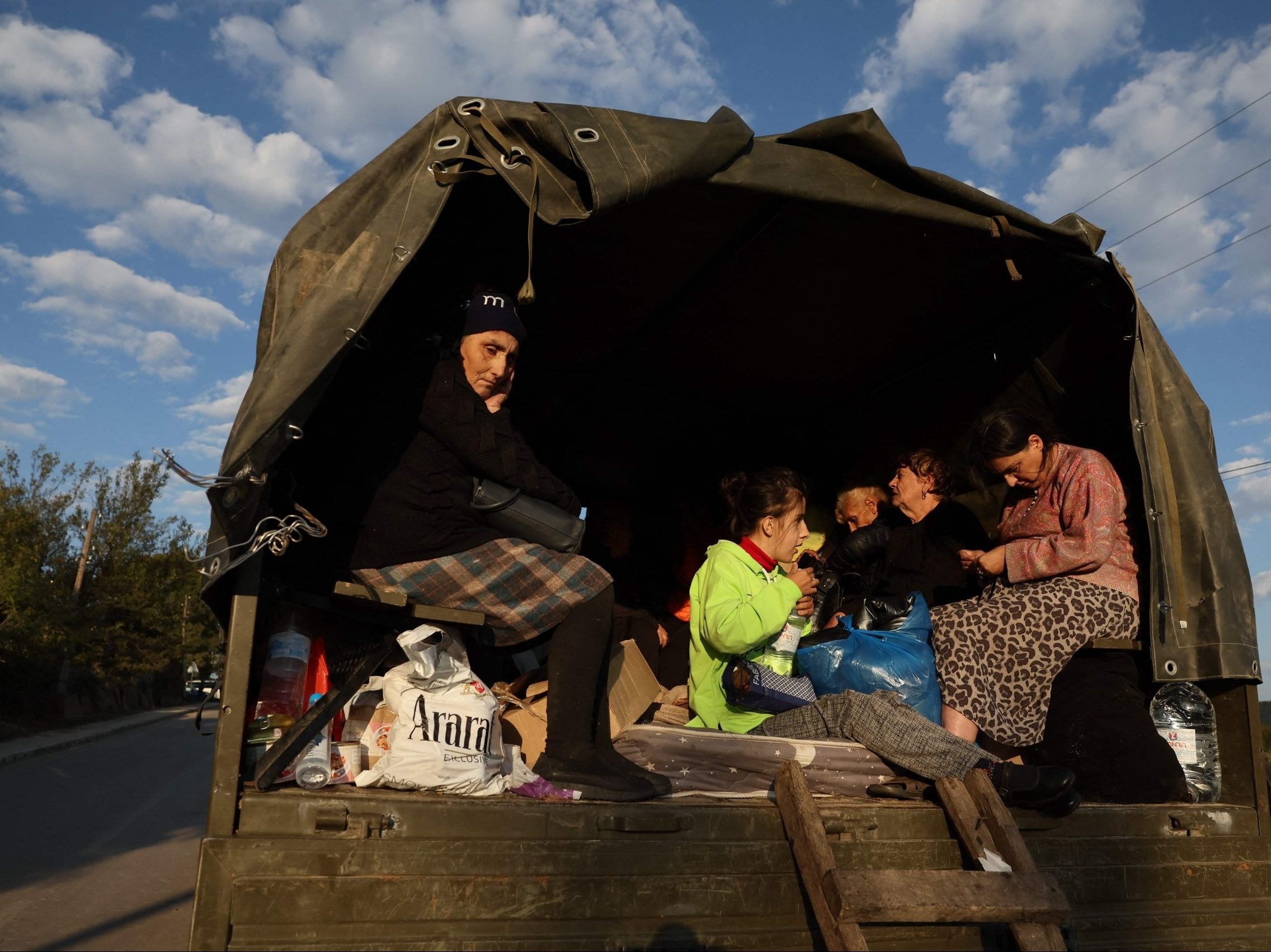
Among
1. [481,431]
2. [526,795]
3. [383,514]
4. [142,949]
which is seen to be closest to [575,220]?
[481,431]

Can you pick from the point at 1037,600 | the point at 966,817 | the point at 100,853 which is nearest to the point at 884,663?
the point at 1037,600

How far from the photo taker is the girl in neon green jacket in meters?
3.72

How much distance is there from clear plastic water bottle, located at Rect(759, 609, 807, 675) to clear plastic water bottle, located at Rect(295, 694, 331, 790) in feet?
6.14

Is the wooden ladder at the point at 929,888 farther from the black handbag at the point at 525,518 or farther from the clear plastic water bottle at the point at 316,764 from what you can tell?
the clear plastic water bottle at the point at 316,764

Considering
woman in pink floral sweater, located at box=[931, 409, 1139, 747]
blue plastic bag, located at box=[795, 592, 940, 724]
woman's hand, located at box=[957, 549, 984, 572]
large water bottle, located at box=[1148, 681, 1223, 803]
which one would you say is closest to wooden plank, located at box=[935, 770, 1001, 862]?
blue plastic bag, located at box=[795, 592, 940, 724]

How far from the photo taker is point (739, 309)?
457 centimetres

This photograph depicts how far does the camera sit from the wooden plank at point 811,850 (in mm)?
2523

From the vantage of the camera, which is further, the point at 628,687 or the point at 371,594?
the point at 628,687

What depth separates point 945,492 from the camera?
5074mm

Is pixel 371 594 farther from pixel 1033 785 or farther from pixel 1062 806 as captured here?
pixel 1062 806

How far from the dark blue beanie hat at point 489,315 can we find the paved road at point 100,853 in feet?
10.4

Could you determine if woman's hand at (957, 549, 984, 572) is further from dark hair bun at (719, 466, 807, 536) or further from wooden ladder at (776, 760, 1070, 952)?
wooden ladder at (776, 760, 1070, 952)

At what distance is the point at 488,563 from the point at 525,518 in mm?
218

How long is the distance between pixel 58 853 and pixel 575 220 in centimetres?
792
